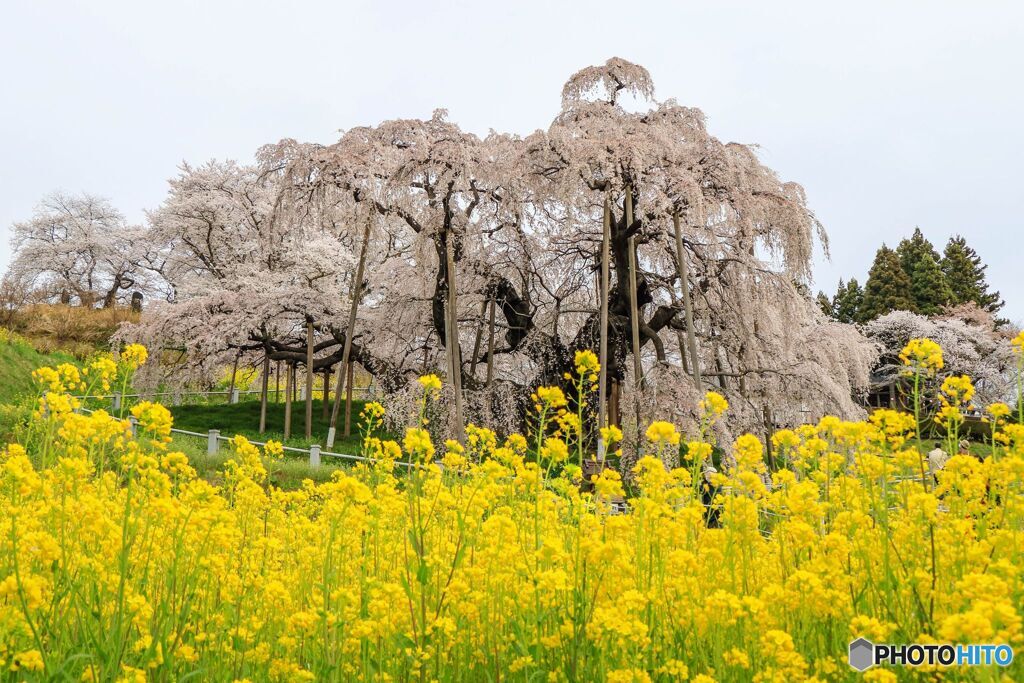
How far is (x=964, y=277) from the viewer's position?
39.3m

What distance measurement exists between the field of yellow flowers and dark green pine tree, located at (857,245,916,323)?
38.0 m

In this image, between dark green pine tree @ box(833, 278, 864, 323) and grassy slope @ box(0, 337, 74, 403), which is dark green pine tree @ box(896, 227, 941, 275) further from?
grassy slope @ box(0, 337, 74, 403)

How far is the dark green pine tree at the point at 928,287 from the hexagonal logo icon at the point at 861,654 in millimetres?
40141

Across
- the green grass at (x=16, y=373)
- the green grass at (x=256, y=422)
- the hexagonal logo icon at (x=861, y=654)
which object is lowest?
the green grass at (x=256, y=422)

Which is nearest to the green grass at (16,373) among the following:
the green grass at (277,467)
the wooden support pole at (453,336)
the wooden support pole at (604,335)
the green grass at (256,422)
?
the green grass at (256,422)

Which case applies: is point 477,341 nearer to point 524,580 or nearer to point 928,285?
point 524,580

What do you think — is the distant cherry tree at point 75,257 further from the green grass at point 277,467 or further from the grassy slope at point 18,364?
the green grass at point 277,467

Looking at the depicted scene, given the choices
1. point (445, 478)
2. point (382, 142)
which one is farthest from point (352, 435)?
point (445, 478)

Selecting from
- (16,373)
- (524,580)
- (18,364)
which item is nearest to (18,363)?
(18,364)

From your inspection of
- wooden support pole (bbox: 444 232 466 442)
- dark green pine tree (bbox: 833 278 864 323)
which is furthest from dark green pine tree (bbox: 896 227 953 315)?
wooden support pole (bbox: 444 232 466 442)

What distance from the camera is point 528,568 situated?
258 cm

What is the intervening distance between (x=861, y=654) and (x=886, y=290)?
4089cm

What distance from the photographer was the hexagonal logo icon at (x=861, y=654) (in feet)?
6.22

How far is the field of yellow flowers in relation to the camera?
2109mm
